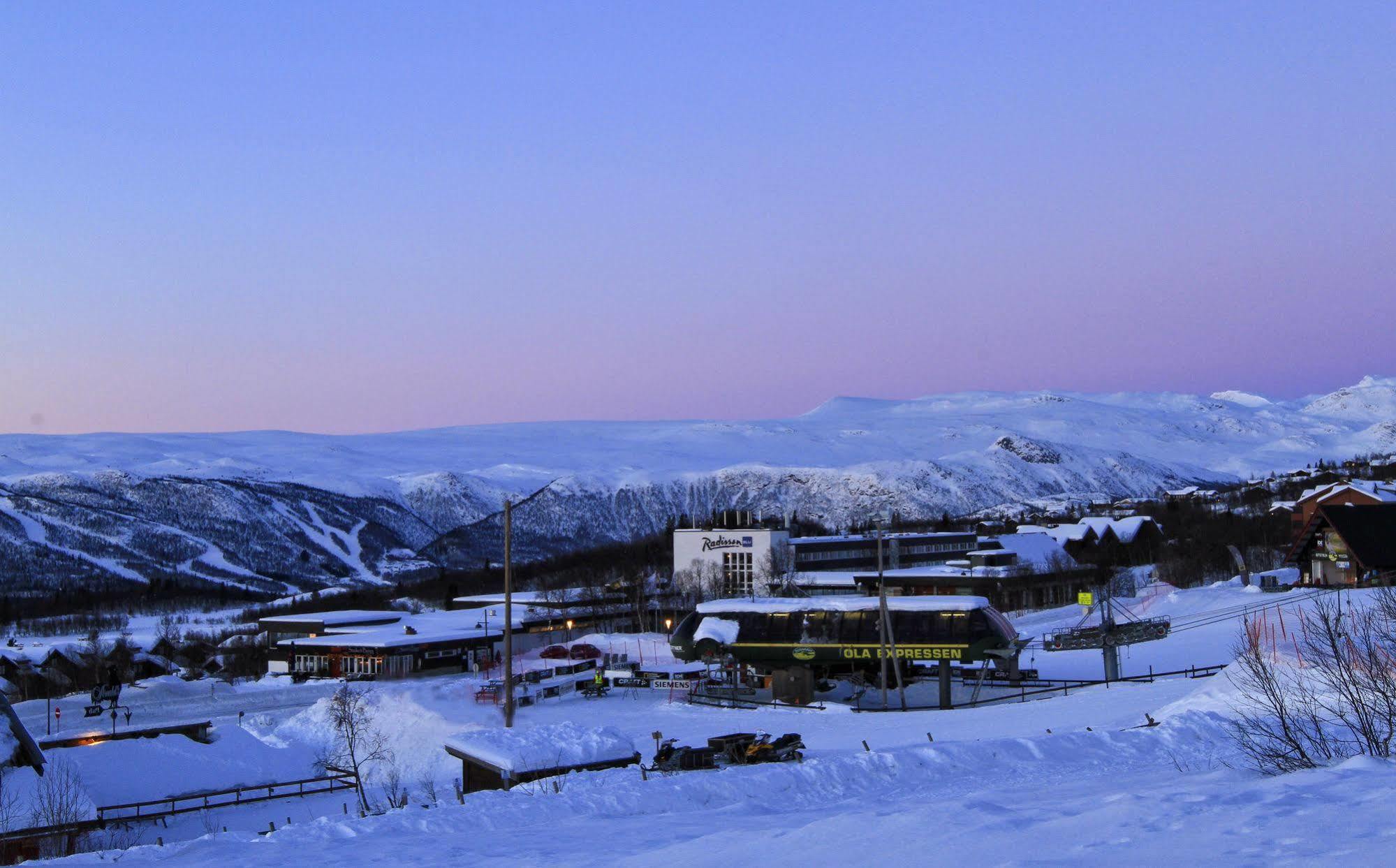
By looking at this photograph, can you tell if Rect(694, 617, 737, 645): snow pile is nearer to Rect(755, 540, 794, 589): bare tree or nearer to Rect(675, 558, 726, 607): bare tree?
Rect(675, 558, 726, 607): bare tree

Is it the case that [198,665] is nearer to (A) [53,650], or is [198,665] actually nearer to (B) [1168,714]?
(A) [53,650]

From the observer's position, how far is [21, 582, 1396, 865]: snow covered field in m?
12.5

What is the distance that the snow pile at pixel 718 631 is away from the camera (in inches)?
1885

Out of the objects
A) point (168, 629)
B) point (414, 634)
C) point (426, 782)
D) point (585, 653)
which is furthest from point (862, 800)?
point (168, 629)

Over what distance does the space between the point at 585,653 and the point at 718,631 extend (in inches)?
700

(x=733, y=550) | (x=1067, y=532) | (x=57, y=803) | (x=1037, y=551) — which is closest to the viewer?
(x=57, y=803)

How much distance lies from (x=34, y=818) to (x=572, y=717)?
18612 millimetres

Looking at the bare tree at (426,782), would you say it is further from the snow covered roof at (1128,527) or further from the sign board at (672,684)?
the snow covered roof at (1128,527)

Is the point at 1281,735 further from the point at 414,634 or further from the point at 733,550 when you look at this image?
the point at 733,550

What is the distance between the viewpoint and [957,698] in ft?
146

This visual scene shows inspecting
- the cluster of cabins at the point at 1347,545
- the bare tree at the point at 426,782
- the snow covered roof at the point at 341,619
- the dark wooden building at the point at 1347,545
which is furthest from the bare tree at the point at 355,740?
the dark wooden building at the point at 1347,545

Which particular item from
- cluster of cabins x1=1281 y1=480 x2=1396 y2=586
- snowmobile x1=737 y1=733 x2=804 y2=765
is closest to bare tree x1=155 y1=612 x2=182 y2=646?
snowmobile x1=737 y1=733 x2=804 y2=765

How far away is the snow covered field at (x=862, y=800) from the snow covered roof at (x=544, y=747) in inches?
72.1

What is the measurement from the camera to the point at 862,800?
19.3 meters
